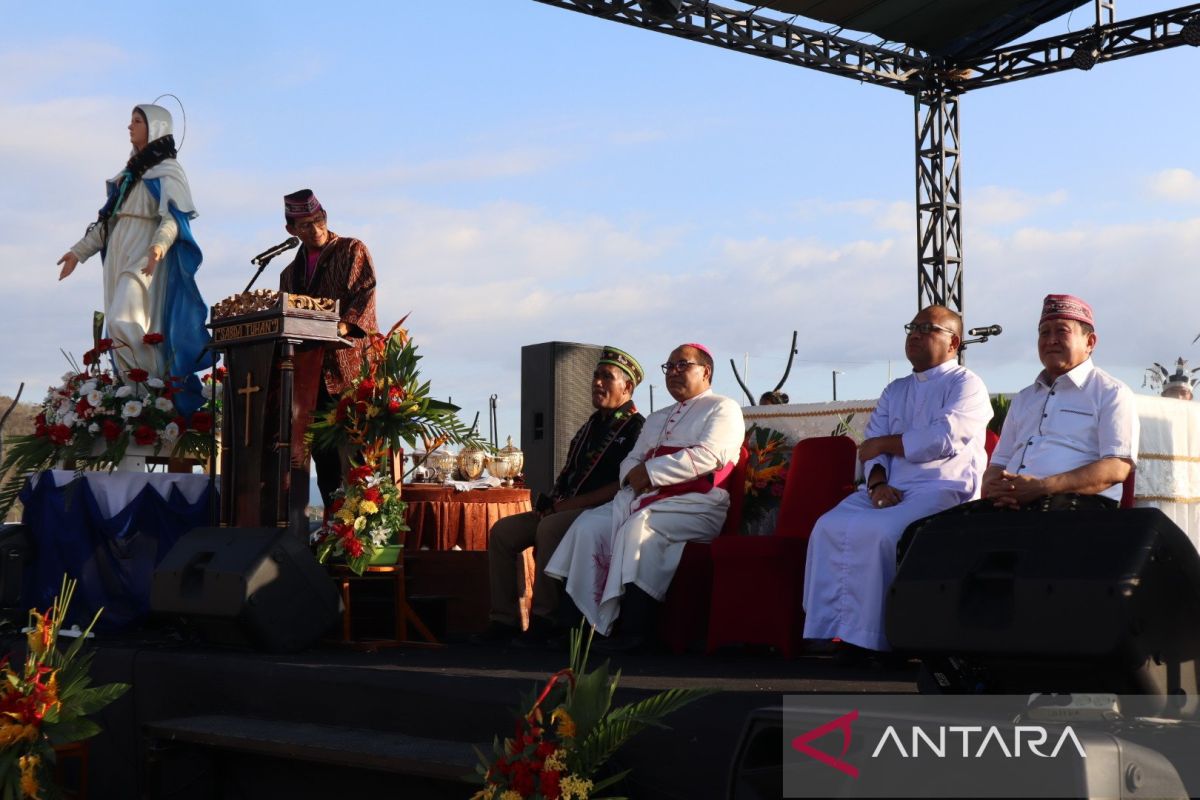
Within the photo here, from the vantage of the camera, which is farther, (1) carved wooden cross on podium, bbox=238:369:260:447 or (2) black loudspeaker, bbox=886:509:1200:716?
(1) carved wooden cross on podium, bbox=238:369:260:447

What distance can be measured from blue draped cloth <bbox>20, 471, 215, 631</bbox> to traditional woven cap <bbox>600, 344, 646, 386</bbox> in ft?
6.57

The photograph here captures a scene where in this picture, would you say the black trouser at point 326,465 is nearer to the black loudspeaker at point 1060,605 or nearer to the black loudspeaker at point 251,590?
the black loudspeaker at point 251,590

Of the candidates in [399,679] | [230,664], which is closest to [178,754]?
[230,664]

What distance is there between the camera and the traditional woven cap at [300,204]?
20.4ft

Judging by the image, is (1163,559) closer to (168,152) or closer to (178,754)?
(178,754)

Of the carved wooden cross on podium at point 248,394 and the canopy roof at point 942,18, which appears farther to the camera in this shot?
the canopy roof at point 942,18

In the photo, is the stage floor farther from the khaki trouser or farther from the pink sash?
the pink sash

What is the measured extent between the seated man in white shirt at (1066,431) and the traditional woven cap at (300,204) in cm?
342

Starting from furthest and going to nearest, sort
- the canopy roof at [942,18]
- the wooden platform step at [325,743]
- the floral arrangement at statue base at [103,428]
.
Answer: the canopy roof at [942,18] < the floral arrangement at statue base at [103,428] < the wooden platform step at [325,743]

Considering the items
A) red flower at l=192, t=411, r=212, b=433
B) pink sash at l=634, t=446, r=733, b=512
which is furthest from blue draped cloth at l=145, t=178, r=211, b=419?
pink sash at l=634, t=446, r=733, b=512

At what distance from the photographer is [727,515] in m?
5.41

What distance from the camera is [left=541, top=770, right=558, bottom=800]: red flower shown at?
300cm

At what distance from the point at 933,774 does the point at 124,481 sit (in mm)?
4881

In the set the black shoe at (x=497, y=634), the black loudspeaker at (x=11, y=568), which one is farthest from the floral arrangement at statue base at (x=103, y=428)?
the black shoe at (x=497, y=634)
